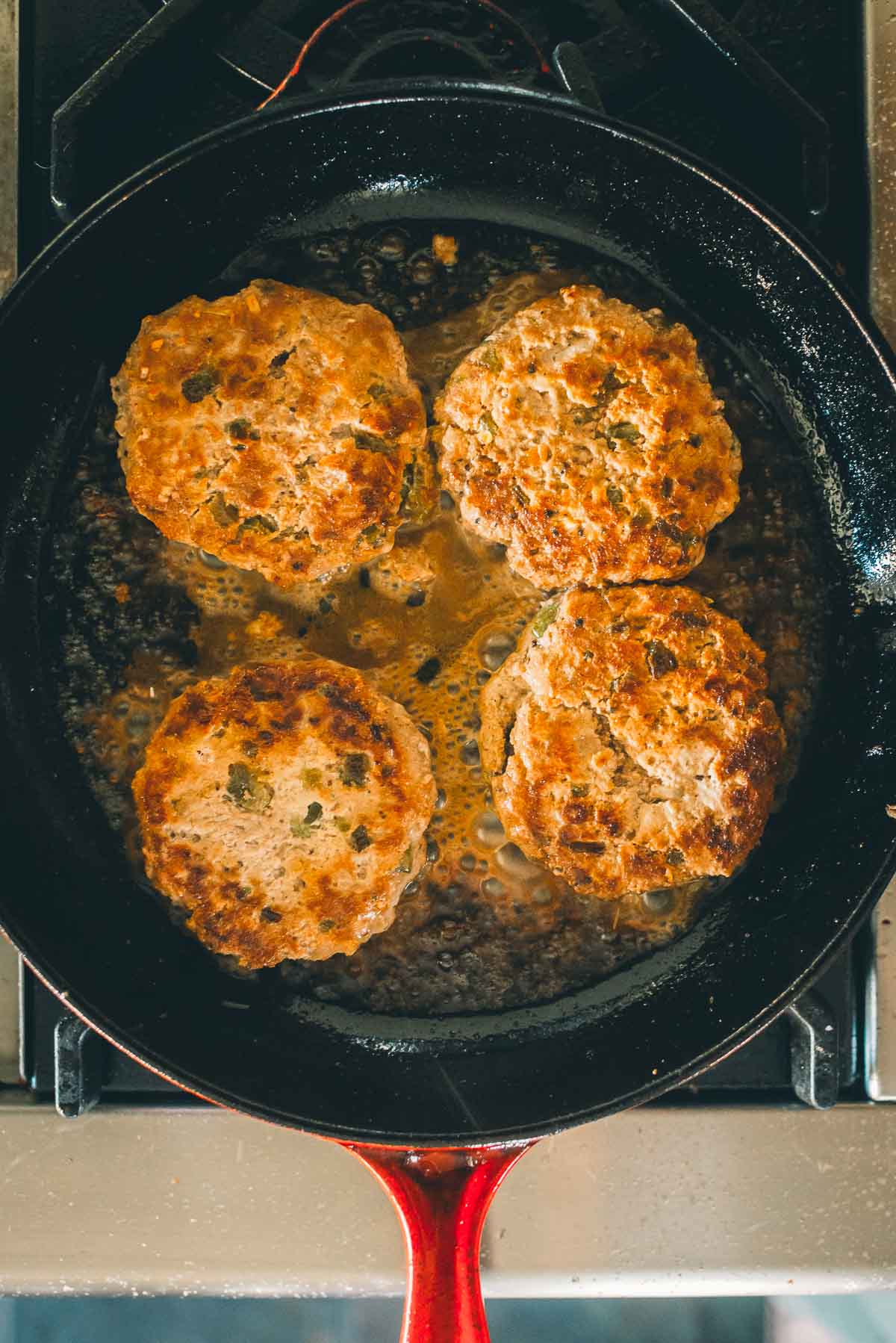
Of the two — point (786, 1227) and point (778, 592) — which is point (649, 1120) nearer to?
point (786, 1227)

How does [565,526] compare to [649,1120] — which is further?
[649,1120]

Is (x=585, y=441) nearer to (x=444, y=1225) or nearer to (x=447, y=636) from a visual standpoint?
(x=447, y=636)

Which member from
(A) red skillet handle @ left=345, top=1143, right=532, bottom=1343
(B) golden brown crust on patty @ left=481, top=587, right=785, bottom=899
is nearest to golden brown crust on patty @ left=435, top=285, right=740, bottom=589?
(B) golden brown crust on patty @ left=481, top=587, right=785, bottom=899

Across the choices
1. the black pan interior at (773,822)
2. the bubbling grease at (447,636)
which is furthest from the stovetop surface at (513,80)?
the bubbling grease at (447,636)

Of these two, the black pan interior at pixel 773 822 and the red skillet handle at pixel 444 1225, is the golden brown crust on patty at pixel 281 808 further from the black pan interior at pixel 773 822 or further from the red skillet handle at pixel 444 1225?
the red skillet handle at pixel 444 1225

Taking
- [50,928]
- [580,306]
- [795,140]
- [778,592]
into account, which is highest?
[795,140]

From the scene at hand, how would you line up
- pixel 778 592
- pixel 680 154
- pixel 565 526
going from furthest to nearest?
pixel 778 592 < pixel 565 526 < pixel 680 154

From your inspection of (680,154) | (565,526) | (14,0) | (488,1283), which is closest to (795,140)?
(680,154)

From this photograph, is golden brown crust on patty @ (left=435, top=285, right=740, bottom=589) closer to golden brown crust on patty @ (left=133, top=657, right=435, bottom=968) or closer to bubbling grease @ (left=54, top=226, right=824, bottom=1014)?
bubbling grease @ (left=54, top=226, right=824, bottom=1014)
